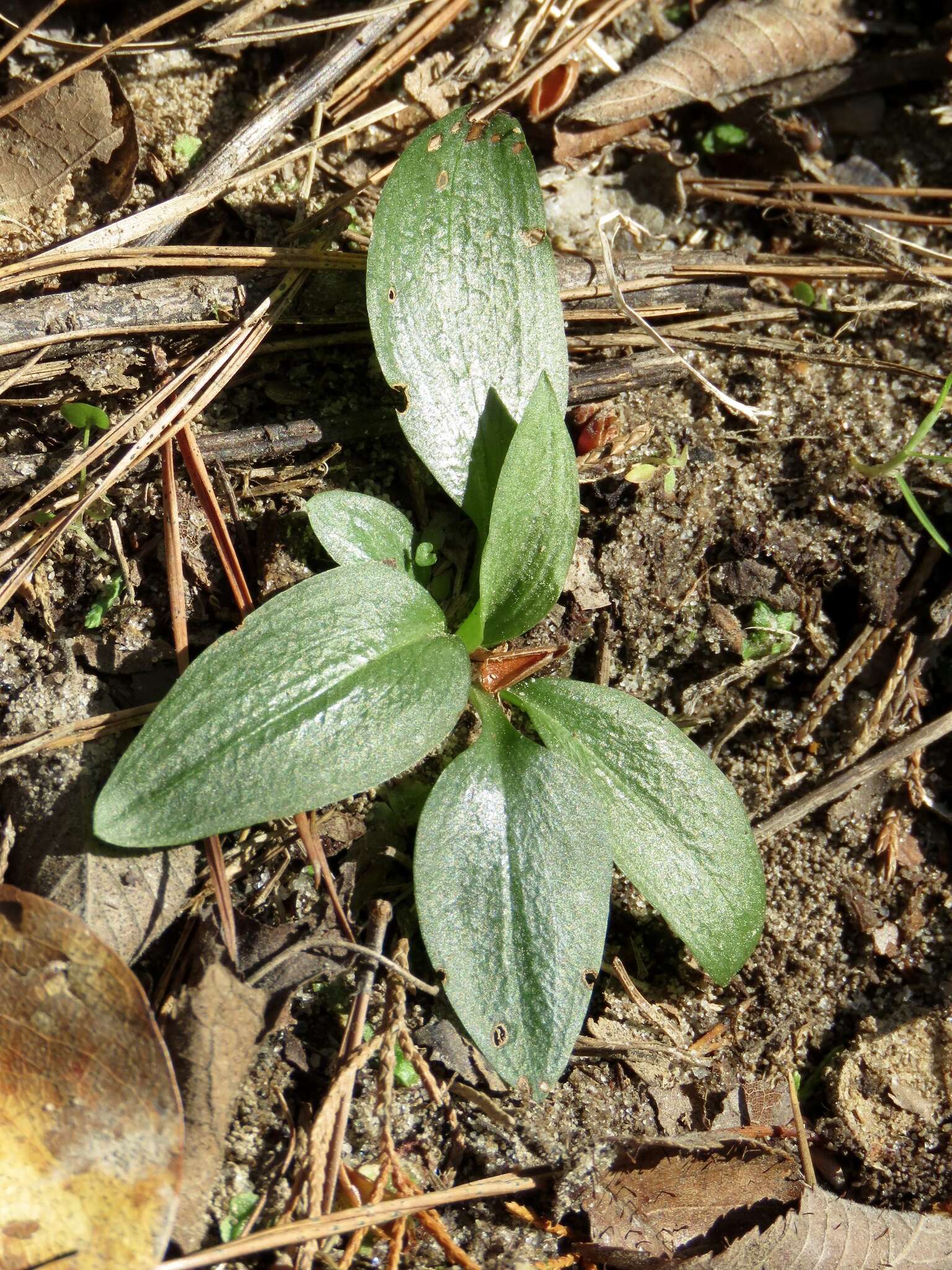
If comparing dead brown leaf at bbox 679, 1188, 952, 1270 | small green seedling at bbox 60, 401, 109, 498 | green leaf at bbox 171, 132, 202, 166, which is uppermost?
green leaf at bbox 171, 132, 202, 166

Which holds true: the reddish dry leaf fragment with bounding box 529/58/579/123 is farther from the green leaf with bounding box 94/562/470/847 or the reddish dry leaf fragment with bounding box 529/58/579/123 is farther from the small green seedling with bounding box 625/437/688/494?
the green leaf with bounding box 94/562/470/847

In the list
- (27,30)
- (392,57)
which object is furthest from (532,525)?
(27,30)

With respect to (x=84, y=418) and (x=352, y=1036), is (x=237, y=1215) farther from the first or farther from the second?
(x=84, y=418)

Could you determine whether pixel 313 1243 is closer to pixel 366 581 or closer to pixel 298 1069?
pixel 298 1069

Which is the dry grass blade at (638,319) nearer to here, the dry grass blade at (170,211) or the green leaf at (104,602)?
the dry grass blade at (170,211)

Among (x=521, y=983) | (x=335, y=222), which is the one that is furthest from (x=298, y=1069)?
(x=335, y=222)

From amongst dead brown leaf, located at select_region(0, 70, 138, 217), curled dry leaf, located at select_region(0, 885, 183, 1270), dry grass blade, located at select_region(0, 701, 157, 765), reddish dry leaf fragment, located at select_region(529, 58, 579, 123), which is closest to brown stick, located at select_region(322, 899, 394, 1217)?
curled dry leaf, located at select_region(0, 885, 183, 1270)
